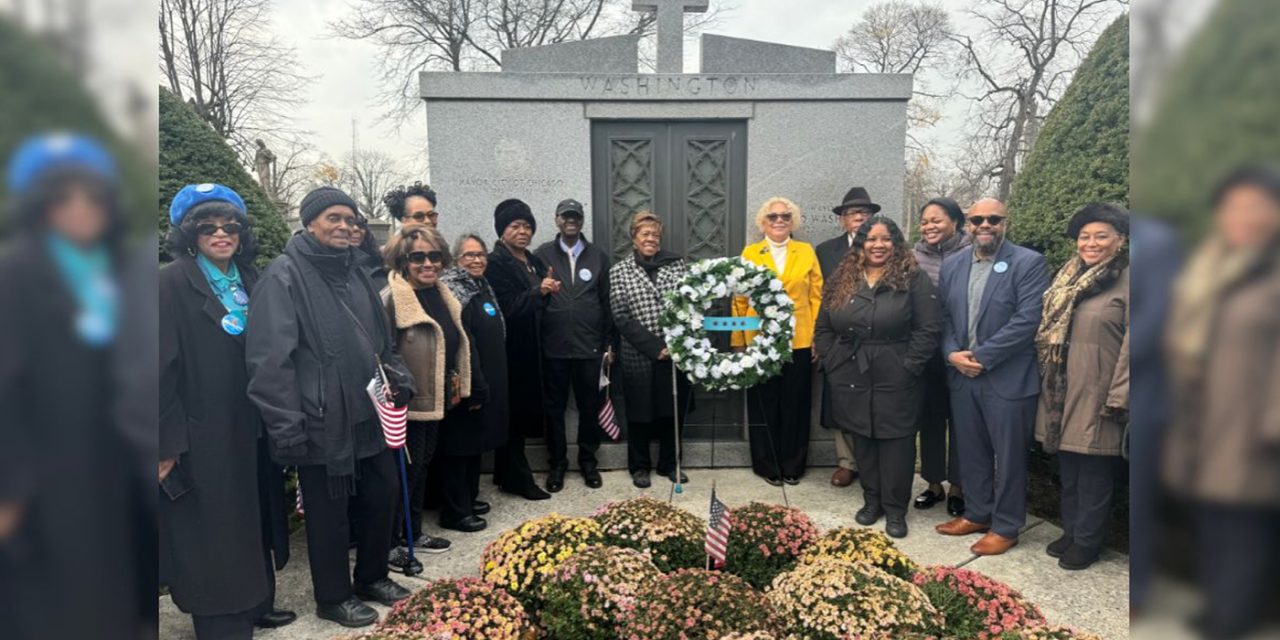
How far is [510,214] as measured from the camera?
4.90 meters

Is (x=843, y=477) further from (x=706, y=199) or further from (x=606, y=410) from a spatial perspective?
(x=706, y=199)

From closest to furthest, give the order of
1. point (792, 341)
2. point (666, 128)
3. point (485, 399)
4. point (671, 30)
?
point (485, 399)
point (792, 341)
point (671, 30)
point (666, 128)

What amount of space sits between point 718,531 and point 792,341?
86.1 inches

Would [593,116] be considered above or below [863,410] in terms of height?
above

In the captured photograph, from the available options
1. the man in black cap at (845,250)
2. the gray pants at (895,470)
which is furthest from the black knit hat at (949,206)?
the gray pants at (895,470)

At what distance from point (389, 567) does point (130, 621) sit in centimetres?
345

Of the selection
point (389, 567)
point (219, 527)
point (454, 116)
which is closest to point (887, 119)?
point (454, 116)

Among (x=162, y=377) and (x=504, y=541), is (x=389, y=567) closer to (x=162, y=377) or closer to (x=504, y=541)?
(x=504, y=541)

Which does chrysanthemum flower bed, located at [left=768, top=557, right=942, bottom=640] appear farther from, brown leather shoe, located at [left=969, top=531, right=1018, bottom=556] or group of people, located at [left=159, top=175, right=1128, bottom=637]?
group of people, located at [left=159, top=175, right=1128, bottom=637]

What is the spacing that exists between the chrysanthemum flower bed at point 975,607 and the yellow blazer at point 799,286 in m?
2.22

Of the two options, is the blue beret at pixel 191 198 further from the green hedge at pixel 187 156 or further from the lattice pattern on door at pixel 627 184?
the lattice pattern on door at pixel 627 184

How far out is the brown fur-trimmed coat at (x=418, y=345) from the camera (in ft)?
12.4

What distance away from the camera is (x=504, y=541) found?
3475mm

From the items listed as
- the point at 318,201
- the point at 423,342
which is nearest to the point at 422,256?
Answer: the point at 423,342
